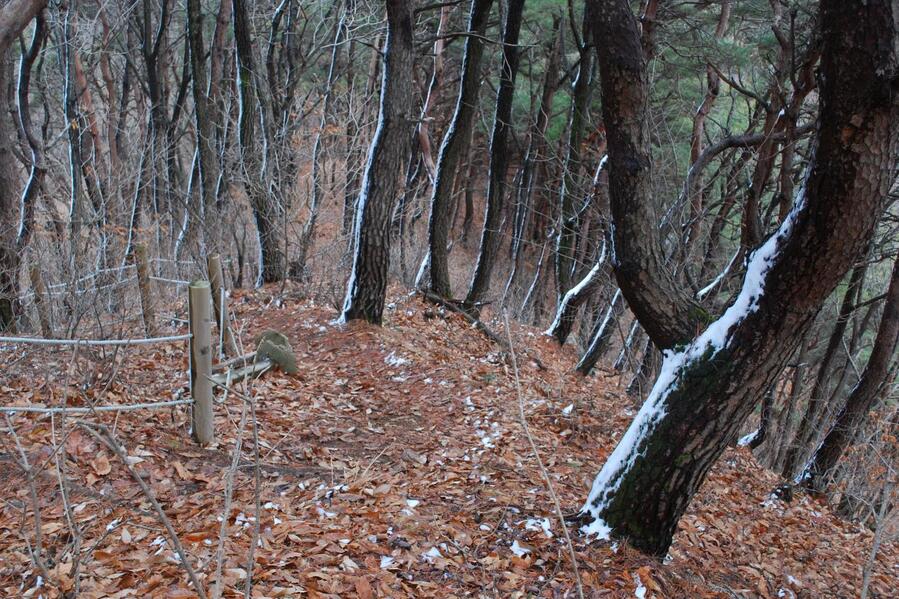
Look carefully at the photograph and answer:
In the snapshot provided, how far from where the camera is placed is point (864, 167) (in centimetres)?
304

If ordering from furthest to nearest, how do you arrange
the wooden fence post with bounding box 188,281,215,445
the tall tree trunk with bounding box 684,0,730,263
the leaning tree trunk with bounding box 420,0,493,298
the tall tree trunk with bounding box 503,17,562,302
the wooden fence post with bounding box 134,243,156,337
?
the tall tree trunk with bounding box 503,17,562,302, the leaning tree trunk with bounding box 420,0,493,298, the tall tree trunk with bounding box 684,0,730,263, the wooden fence post with bounding box 134,243,156,337, the wooden fence post with bounding box 188,281,215,445

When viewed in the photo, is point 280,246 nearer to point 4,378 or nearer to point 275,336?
point 275,336

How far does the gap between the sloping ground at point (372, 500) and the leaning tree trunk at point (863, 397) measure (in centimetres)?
60

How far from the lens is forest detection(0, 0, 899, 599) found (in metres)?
3.31

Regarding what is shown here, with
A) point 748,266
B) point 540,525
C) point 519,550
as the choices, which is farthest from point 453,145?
point 519,550

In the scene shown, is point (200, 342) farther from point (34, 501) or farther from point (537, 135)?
point (537, 135)

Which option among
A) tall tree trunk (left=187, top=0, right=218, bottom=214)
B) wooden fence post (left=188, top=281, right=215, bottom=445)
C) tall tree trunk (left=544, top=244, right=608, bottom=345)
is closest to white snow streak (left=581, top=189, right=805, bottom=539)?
wooden fence post (left=188, top=281, right=215, bottom=445)

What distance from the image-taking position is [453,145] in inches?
383

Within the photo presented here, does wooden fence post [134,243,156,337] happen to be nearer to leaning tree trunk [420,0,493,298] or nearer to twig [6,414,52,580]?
twig [6,414,52,580]

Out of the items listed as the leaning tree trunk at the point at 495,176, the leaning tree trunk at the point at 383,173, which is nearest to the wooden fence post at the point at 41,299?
the leaning tree trunk at the point at 383,173

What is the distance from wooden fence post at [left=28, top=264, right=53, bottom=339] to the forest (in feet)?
0.17

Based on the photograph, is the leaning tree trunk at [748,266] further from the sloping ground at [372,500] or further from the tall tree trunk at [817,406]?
the tall tree trunk at [817,406]

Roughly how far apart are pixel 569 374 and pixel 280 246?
551 centimetres

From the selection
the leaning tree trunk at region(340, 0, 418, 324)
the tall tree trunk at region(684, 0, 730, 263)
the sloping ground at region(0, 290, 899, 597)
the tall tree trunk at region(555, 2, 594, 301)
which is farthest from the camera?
the tall tree trunk at region(555, 2, 594, 301)
